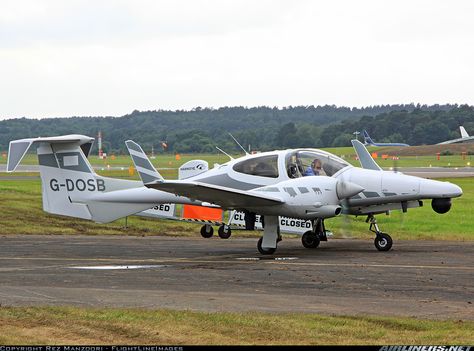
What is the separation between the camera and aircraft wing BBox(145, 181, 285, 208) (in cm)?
2177

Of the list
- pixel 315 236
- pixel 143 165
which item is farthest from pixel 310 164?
pixel 143 165

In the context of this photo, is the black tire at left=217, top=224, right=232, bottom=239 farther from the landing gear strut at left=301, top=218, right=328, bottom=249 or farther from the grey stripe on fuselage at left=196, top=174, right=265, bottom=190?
the landing gear strut at left=301, top=218, right=328, bottom=249

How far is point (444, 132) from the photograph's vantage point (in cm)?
14375

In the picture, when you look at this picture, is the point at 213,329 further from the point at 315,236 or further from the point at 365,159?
the point at 365,159

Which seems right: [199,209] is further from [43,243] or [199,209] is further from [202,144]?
[202,144]

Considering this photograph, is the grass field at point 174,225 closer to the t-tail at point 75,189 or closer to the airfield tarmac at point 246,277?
the airfield tarmac at point 246,277

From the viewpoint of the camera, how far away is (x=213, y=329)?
41.3 feet

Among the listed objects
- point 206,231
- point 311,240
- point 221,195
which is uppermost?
point 221,195

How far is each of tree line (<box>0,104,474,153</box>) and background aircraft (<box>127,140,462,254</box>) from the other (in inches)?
A: 2678

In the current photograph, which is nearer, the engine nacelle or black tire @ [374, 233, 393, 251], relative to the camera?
the engine nacelle

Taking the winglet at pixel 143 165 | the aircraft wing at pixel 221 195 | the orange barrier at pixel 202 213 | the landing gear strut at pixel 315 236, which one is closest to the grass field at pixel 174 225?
the orange barrier at pixel 202 213

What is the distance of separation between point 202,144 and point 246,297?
10203 cm

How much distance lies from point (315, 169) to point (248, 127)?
131776 mm

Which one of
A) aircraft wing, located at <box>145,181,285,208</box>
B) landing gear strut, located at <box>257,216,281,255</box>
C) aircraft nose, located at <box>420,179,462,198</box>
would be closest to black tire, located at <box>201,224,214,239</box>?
aircraft wing, located at <box>145,181,285,208</box>
